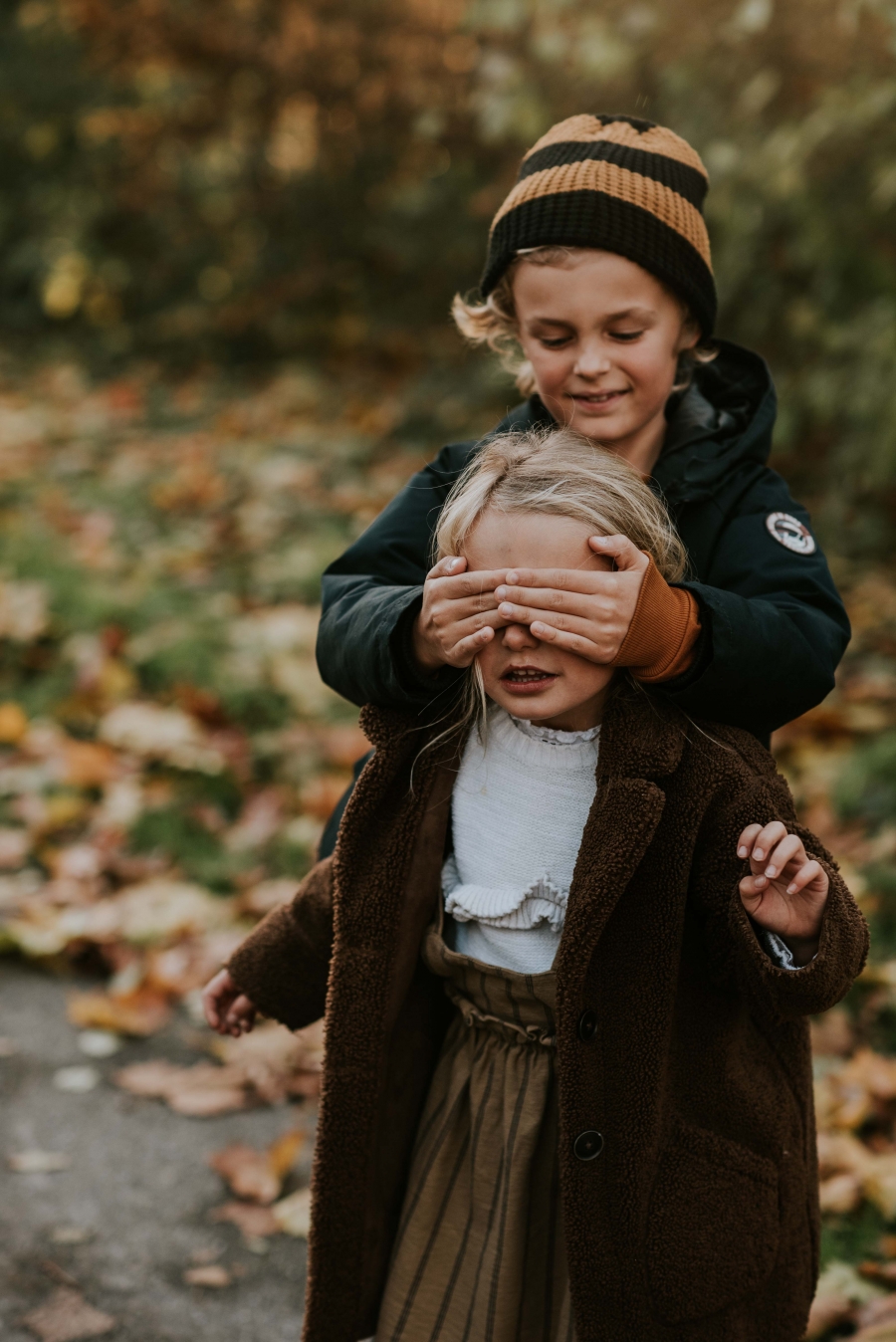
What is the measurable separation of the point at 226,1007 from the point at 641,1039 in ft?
2.59

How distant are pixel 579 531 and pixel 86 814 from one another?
10.2 ft

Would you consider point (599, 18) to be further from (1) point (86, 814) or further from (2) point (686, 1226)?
(2) point (686, 1226)

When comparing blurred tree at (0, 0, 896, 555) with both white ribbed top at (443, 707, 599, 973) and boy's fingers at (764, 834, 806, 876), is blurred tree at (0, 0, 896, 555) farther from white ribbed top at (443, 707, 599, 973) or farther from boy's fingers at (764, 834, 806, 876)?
boy's fingers at (764, 834, 806, 876)

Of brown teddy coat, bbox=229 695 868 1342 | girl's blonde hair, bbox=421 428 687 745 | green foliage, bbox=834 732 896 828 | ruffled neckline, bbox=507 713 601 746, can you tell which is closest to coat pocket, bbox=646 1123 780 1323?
brown teddy coat, bbox=229 695 868 1342

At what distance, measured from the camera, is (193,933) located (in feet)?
12.3

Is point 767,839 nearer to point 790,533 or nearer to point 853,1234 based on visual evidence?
point 790,533

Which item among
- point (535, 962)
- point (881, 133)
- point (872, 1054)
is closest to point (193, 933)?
point (872, 1054)

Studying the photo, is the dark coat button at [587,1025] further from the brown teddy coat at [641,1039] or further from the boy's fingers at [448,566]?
the boy's fingers at [448,566]

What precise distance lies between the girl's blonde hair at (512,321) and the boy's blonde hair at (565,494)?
306 millimetres

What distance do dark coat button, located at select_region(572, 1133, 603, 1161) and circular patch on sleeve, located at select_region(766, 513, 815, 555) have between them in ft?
2.85

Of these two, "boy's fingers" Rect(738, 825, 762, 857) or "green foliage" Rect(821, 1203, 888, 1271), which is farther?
"green foliage" Rect(821, 1203, 888, 1271)

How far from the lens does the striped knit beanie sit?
1882mm

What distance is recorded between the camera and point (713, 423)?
6.57 feet

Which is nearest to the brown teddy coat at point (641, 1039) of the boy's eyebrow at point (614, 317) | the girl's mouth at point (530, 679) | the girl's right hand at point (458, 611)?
the girl's mouth at point (530, 679)
